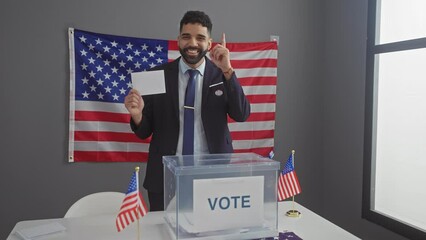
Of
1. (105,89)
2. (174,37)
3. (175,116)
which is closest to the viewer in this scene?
(175,116)

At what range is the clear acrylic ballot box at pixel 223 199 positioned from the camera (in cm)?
114

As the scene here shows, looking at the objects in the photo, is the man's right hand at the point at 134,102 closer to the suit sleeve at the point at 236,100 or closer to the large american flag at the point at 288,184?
the suit sleeve at the point at 236,100

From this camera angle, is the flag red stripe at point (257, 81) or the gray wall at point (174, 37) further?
the flag red stripe at point (257, 81)

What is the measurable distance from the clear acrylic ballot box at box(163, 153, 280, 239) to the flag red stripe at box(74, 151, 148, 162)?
1760 mm

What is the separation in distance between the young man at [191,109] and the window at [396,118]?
1294 millimetres

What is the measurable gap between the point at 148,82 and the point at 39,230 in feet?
2.30

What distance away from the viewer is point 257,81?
3217mm

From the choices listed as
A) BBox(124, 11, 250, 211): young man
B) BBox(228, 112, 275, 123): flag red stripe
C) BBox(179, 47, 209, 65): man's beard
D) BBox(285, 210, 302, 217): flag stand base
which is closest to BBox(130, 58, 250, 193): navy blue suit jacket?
BBox(124, 11, 250, 211): young man

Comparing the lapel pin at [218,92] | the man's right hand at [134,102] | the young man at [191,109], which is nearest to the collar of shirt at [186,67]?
the young man at [191,109]

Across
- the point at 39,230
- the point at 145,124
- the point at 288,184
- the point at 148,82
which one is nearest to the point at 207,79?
the point at 145,124

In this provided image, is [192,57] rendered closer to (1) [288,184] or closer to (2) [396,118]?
(1) [288,184]

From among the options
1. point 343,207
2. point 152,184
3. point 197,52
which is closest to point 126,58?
point 197,52

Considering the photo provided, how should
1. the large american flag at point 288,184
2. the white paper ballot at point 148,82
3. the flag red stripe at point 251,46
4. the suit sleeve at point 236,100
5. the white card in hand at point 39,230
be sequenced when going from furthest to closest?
the flag red stripe at point 251,46
the suit sleeve at point 236,100
the large american flag at point 288,184
the white paper ballot at point 148,82
the white card in hand at point 39,230

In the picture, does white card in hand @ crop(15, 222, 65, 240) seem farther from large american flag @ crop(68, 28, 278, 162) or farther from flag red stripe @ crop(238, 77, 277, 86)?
flag red stripe @ crop(238, 77, 277, 86)
